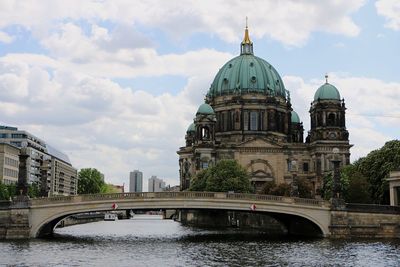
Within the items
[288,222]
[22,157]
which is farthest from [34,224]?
[288,222]

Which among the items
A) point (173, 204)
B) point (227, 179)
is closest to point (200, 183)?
point (227, 179)

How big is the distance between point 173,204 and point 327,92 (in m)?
82.4

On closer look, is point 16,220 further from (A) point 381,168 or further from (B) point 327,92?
(B) point 327,92

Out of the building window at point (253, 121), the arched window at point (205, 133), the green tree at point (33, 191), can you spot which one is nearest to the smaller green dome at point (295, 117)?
the building window at point (253, 121)

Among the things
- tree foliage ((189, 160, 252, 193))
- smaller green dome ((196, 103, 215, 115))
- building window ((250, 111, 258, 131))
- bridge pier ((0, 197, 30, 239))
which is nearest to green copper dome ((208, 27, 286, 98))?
building window ((250, 111, 258, 131))

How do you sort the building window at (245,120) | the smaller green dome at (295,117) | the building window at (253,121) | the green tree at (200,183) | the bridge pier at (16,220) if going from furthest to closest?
the smaller green dome at (295,117) → the building window at (253,121) → the building window at (245,120) → the green tree at (200,183) → the bridge pier at (16,220)

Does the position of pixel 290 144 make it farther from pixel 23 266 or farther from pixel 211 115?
pixel 23 266

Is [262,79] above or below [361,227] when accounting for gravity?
above

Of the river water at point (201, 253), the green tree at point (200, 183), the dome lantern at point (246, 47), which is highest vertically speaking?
the dome lantern at point (246, 47)

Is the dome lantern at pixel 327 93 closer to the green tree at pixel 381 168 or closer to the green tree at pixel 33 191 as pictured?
the green tree at pixel 381 168

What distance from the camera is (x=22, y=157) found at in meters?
71.6

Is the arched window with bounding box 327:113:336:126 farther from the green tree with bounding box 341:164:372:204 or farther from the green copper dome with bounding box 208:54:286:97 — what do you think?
the green tree with bounding box 341:164:372:204

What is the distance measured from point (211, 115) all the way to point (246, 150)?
34.8ft

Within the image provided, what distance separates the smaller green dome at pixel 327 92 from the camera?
14662cm
